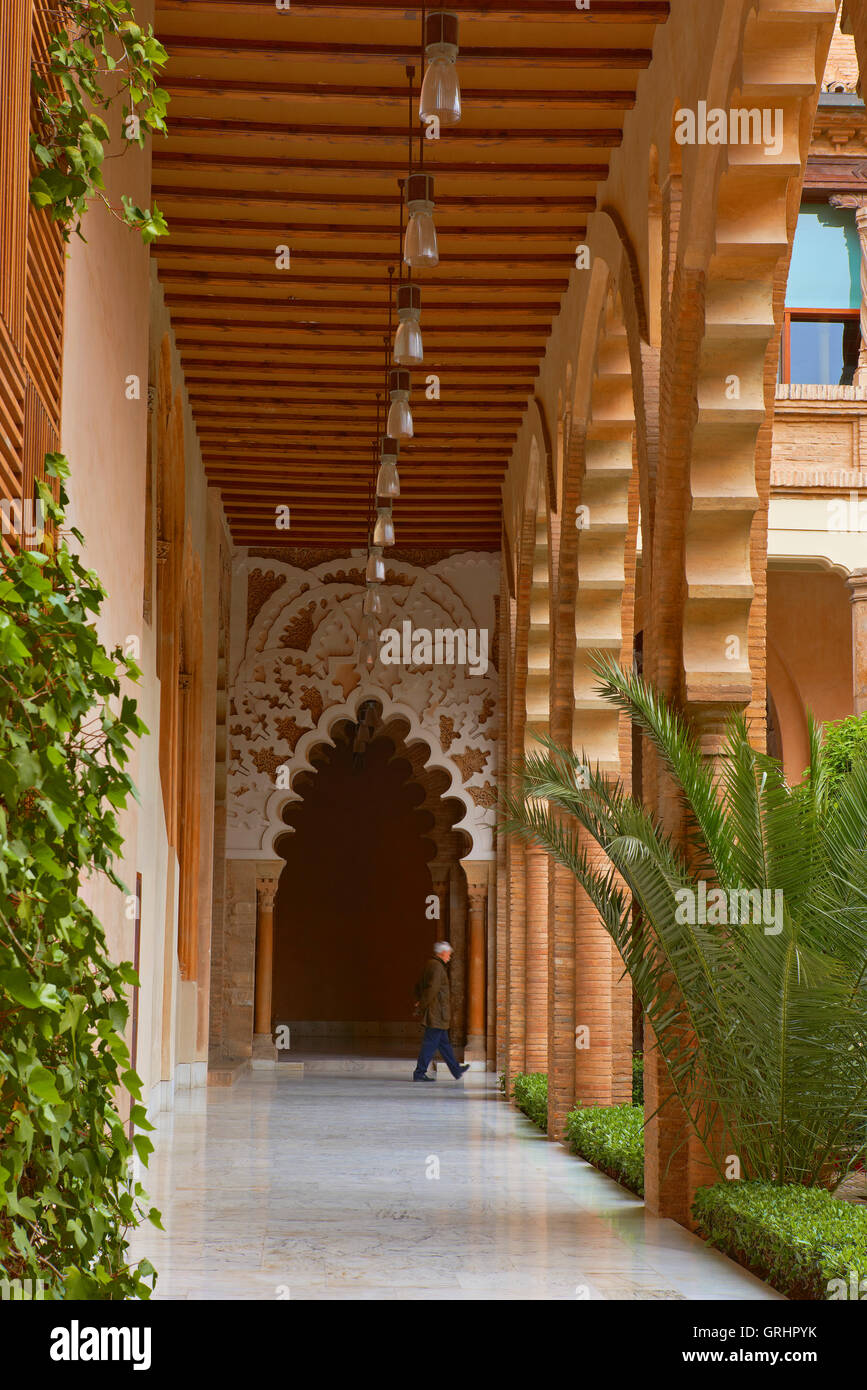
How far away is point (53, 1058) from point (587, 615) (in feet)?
24.6

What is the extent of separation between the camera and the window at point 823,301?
1387cm

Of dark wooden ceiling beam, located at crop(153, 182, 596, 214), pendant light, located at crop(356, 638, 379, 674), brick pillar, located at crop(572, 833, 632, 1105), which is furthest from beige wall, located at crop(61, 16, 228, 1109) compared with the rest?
pendant light, located at crop(356, 638, 379, 674)

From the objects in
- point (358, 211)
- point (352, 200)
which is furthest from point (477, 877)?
point (352, 200)

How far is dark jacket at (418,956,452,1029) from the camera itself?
14750 mm

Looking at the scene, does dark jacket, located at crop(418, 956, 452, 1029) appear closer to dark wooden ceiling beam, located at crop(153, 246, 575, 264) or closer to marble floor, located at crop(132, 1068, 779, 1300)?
marble floor, located at crop(132, 1068, 779, 1300)

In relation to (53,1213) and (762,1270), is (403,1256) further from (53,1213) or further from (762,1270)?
(53,1213)

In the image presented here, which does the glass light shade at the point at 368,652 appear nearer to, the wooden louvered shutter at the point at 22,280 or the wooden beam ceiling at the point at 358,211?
the wooden beam ceiling at the point at 358,211

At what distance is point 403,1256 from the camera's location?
566 cm

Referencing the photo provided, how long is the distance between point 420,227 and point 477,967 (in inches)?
440

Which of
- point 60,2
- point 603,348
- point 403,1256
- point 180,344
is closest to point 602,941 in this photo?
point 603,348

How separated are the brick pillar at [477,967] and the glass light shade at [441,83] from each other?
11391 millimetres

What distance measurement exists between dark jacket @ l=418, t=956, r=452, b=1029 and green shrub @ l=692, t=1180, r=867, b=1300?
8.77m

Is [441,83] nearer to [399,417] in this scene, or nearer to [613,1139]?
[399,417]

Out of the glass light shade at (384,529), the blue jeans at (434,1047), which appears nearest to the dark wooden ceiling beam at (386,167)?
the glass light shade at (384,529)
